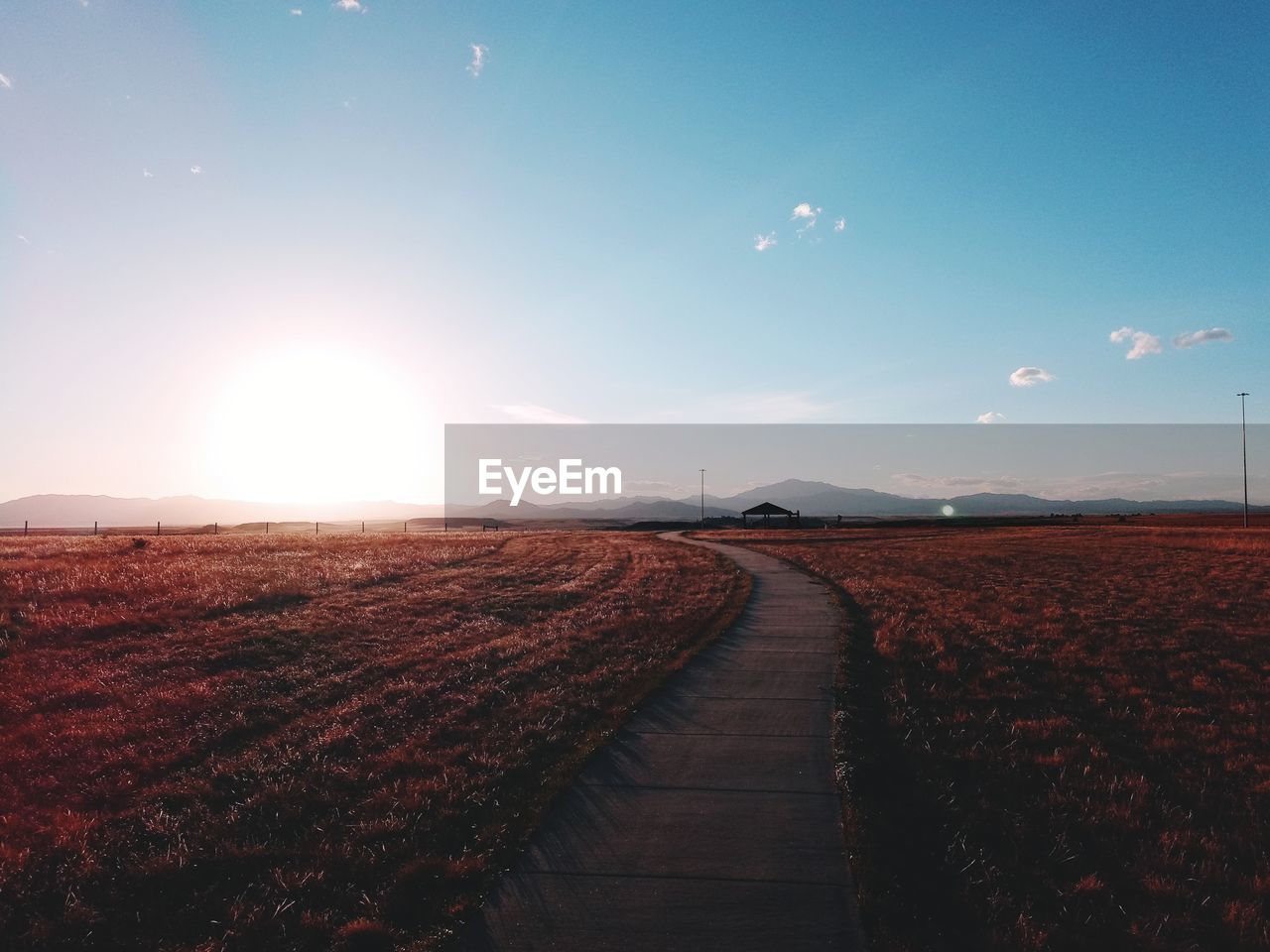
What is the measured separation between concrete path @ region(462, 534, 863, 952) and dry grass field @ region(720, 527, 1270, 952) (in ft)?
1.39

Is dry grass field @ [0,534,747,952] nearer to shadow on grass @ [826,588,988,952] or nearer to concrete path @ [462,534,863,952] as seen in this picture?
concrete path @ [462,534,863,952]

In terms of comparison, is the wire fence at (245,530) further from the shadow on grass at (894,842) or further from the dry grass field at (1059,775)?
the shadow on grass at (894,842)

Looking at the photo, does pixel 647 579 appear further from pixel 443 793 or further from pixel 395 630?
pixel 443 793

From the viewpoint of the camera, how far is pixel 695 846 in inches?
241

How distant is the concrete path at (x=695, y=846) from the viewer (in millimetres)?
4969

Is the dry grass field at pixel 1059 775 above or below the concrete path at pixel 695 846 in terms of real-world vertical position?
below

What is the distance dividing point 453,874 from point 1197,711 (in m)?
11.1

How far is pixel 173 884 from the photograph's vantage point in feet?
19.8

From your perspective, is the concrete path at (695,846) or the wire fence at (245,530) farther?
the wire fence at (245,530)

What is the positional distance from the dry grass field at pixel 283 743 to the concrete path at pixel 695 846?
54 cm

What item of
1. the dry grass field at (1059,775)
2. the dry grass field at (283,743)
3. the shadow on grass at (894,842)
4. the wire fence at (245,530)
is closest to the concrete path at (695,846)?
the shadow on grass at (894,842)

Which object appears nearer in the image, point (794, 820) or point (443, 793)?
point (794, 820)

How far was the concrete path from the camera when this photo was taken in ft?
16.3

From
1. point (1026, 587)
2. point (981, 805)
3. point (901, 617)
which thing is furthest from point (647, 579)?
point (981, 805)
